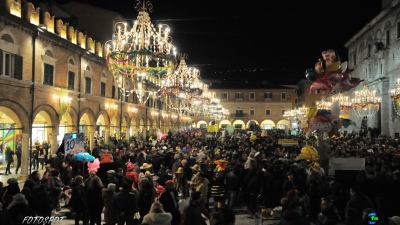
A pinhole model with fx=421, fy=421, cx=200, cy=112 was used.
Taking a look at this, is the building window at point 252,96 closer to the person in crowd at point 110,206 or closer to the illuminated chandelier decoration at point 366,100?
the illuminated chandelier decoration at point 366,100

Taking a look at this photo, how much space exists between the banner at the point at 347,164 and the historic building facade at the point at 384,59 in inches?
983

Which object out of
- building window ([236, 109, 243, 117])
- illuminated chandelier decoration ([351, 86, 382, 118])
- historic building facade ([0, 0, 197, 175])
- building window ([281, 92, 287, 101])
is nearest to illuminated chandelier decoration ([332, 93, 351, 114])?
illuminated chandelier decoration ([351, 86, 382, 118])

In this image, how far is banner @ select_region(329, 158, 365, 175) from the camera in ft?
42.3

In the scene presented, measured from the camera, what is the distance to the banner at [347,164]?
12.9 meters

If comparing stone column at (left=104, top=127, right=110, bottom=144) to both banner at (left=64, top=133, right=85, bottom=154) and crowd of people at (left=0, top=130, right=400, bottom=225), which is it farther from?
crowd of people at (left=0, top=130, right=400, bottom=225)

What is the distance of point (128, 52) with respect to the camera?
15.0 m

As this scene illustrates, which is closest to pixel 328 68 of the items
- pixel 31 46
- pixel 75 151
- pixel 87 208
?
pixel 75 151

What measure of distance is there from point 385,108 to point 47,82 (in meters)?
30.9

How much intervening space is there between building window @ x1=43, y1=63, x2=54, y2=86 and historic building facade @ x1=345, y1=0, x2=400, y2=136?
2736cm

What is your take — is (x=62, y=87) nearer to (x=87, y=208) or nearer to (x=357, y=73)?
(x=87, y=208)

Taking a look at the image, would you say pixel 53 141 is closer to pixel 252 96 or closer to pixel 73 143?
pixel 73 143

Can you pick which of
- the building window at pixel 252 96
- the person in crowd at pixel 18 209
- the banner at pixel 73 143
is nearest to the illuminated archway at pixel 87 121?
the banner at pixel 73 143

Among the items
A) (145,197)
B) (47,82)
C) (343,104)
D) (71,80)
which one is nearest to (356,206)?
(145,197)

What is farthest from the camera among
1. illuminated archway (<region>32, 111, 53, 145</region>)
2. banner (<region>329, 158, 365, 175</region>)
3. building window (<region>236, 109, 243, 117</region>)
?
building window (<region>236, 109, 243, 117</region>)
